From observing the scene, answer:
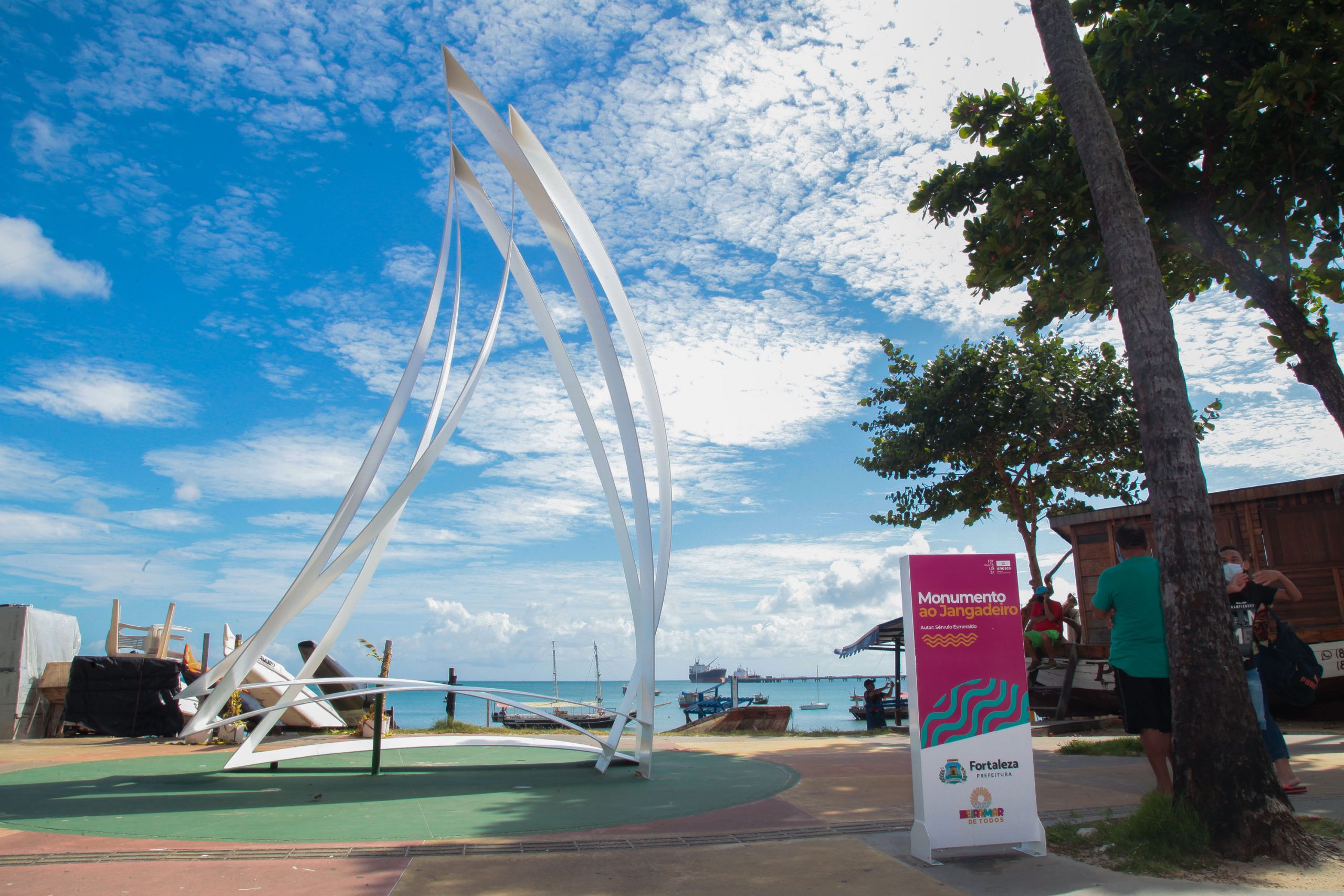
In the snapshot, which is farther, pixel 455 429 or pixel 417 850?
pixel 455 429

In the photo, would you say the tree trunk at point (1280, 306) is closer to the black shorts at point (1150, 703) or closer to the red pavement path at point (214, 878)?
the black shorts at point (1150, 703)

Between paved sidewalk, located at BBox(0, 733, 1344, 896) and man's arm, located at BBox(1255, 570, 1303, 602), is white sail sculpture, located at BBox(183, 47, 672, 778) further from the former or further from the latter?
man's arm, located at BBox(1255, 570, 1303, 602)

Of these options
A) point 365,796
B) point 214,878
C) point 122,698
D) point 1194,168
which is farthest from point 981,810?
point 122,698

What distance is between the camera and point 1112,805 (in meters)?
6.19

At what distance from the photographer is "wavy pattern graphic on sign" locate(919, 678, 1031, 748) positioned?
191 inches

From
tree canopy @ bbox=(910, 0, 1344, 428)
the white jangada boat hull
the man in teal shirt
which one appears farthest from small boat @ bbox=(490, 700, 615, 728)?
the man in teal shirt

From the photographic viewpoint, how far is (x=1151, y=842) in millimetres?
4586

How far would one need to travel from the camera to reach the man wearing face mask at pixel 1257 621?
580cm

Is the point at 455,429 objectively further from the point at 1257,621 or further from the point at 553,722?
the point at 553,722

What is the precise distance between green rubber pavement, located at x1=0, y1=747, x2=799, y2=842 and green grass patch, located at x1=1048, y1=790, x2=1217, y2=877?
9.16ft

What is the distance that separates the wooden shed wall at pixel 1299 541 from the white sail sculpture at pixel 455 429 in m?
9.97

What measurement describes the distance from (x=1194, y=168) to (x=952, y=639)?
864 centimetres

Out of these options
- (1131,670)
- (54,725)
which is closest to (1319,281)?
(1131,670)

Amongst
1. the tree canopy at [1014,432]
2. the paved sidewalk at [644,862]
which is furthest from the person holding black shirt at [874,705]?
the paved sidewalk at [644,862]
